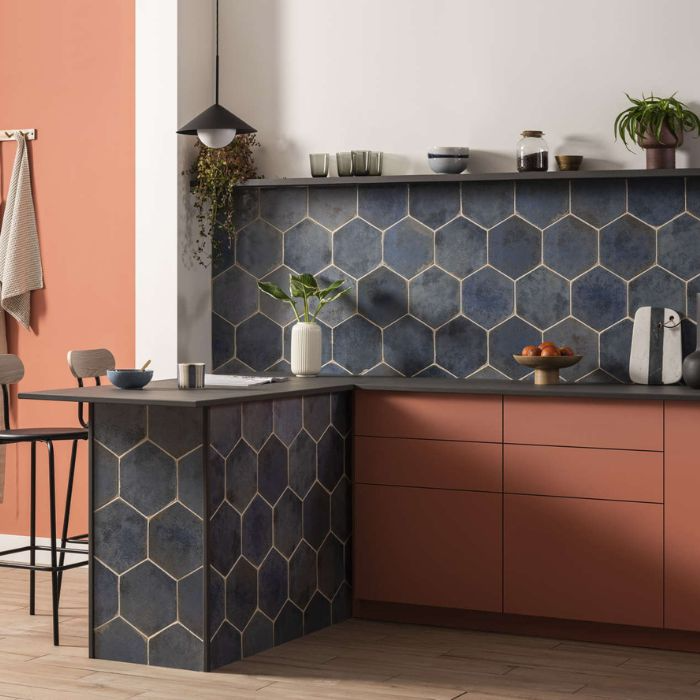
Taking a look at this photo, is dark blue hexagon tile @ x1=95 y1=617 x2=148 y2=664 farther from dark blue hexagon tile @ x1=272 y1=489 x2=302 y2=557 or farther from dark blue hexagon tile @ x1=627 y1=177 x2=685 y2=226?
dark blue hexagon tile @ x1=627 y1=177 x2=685 y2=226

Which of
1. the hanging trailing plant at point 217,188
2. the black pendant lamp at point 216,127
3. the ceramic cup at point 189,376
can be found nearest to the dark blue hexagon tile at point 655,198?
the black pendant lamp at point 216,127

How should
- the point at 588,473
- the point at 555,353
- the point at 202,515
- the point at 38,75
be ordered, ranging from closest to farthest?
1. the point at 202,515
2. the point at 588,473
3. the point at 555,353
4. the point at 38,75

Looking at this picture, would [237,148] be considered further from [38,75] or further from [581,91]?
[581,91]

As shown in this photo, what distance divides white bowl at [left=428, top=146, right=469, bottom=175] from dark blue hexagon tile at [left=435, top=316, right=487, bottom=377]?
0.56 m

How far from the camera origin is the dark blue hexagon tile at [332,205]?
16.2 feet

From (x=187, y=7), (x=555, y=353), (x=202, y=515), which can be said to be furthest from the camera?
(x=187, y=7)

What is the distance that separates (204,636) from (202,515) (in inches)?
14.1

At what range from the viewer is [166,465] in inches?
146

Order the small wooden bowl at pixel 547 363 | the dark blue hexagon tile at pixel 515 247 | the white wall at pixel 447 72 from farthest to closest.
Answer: the dark blue hexagon tile at pixel 515 247 < the white wall at pixel 447 72 < the small wooden bowl at pixel 547 363

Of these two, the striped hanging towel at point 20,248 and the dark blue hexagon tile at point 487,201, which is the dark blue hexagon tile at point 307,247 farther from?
the striped hanging towel at point 20,248

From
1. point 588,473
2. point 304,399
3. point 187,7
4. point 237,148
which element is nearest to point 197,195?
point 237,148

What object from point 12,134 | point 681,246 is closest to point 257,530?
point 681,246

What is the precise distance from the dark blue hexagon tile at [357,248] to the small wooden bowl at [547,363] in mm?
846

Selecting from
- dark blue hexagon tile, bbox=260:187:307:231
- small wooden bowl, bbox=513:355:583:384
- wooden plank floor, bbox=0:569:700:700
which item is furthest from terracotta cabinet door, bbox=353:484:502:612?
dark blue hexagon tile, bbox=260:187:307:231
